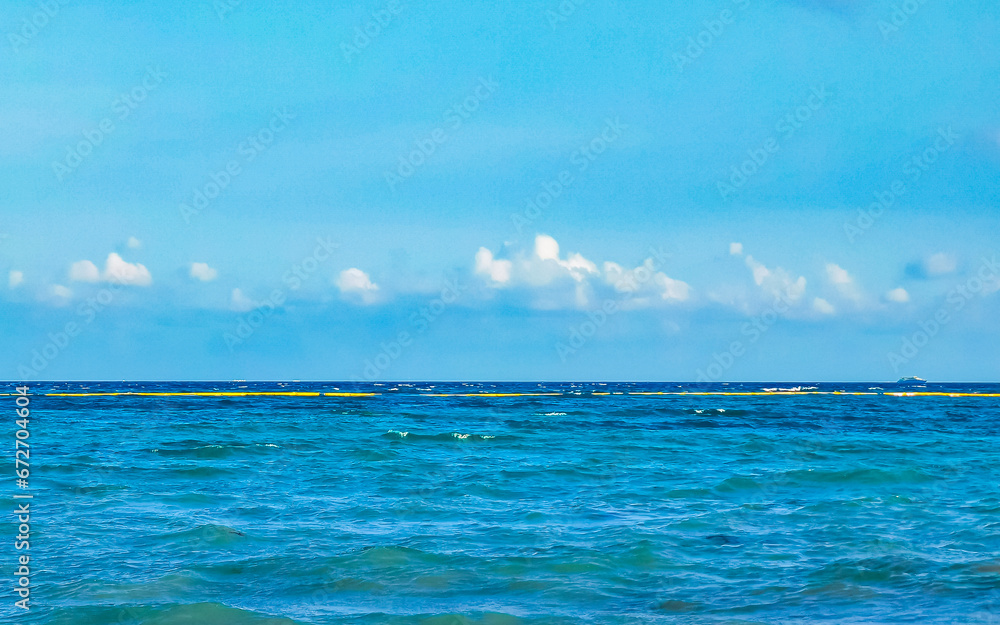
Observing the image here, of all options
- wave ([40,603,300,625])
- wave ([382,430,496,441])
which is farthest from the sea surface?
wave ([382,430,496,441])

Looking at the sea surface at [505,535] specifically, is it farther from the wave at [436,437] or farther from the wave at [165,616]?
the wave at [436,437]

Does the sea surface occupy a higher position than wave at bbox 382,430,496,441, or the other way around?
wave at bbox 382,430,496,441

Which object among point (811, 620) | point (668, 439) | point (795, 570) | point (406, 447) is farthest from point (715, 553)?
point (668, 439)

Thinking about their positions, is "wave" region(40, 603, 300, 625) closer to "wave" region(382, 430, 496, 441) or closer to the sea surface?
the sea surface

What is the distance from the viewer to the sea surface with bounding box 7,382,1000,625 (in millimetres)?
9617

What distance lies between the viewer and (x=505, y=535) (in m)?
13.3

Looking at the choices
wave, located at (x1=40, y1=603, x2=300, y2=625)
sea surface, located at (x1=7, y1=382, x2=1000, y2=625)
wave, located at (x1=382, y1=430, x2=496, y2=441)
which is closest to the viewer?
wave, located at (x1=40, y1=603, x2=300, y2=625)

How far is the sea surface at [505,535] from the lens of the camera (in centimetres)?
962

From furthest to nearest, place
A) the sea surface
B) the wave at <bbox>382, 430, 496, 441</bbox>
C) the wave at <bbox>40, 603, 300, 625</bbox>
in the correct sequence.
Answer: the wave at <bbox>382, 430, 496, 441</bbox> → the sea surface → the wave at <bbox>40, 603, 300, 625</bbox>

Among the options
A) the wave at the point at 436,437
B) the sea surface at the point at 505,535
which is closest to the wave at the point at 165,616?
the sea surface at the point at 505,535

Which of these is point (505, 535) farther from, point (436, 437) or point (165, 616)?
point (436, 437)

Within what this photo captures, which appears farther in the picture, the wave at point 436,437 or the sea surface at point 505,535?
the wave at point 436,437

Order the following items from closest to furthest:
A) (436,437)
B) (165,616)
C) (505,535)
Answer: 1. (165,616)
2. (505,535)
3. (436,437)

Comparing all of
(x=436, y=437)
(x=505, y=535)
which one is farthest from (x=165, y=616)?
(x=436, y=437)
